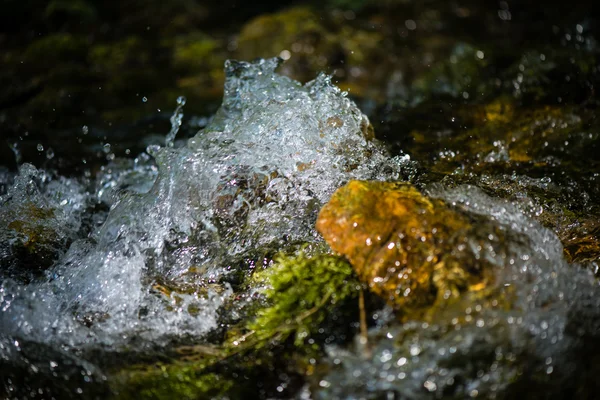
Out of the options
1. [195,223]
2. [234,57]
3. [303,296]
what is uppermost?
[303,296]

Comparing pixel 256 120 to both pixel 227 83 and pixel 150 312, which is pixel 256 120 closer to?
pixel 227 83

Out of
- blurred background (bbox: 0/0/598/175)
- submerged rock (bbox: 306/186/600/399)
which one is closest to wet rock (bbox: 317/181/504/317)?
submerged rock (bbox: 306/186/600/399)

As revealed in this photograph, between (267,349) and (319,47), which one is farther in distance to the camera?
(319,47)

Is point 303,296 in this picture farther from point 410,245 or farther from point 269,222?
point 269,222

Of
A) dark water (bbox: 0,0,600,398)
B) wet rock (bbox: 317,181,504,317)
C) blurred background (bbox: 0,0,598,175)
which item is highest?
wet rock (bbox: 317,181,504,317)

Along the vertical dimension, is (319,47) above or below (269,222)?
below

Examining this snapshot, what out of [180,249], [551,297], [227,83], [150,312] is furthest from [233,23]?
[551,297]

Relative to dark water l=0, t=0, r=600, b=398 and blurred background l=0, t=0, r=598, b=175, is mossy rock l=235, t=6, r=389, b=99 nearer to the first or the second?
blurred background l=0, t=0, r=598, b=175

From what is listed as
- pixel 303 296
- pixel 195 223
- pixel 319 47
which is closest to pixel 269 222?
pixel 195 223
